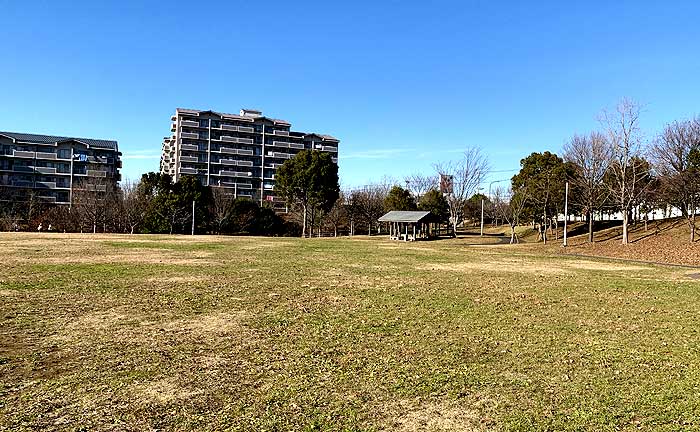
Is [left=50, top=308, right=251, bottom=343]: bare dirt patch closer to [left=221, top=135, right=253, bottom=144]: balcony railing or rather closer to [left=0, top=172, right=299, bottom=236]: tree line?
[left=0, top=172, right=299, bottom=236]: tree line

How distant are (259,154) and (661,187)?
4532 cm

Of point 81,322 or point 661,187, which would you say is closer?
point 81,322

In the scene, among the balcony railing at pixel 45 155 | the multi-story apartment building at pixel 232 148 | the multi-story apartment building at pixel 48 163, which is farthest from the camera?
the multi-story apartment building at pixel 232 148

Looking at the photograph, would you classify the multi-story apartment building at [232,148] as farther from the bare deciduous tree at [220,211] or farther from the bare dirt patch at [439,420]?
the bare dirt patch at [439,420]

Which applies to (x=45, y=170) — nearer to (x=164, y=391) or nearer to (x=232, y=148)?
(x=232, y=148)

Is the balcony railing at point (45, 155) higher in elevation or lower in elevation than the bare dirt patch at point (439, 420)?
higher

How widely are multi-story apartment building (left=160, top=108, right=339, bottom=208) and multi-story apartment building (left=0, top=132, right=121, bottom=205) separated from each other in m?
8.84

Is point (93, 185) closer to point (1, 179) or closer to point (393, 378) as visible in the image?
point (1, 179)

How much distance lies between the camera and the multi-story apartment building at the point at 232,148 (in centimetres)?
5678

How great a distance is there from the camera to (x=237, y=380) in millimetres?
3814

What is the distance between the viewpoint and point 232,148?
5906 cm

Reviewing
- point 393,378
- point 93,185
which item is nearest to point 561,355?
point 393,378

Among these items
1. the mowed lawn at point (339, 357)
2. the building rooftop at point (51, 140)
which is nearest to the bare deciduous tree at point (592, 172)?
the mowed lawn at point (339, 357)

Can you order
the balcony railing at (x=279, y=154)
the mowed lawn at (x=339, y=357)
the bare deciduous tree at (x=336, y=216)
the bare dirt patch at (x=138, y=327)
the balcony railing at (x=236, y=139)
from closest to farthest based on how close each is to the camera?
the mowed lawn at (x=339, y=357)
the bare dirt patch at (x=138, y=327)
the bare deciduous tree at (x=336, y=216)
the balcony railing at (x=236, y=139)
the balcony railing at (x=279, y=154)
